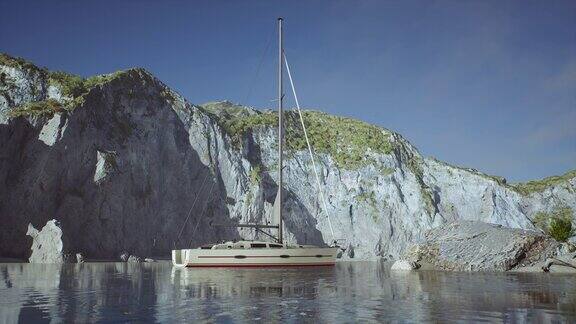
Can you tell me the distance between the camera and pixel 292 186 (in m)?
104

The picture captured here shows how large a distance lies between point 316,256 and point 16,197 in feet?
153

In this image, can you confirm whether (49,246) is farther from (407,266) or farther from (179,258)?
(407,266)

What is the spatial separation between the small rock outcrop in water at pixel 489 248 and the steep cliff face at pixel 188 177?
133 ft

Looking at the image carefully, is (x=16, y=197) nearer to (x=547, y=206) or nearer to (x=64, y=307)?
(x=64, y=307)

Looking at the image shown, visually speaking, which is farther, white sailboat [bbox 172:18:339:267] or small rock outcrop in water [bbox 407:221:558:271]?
white sailboat [bbox 172:18:339:267]

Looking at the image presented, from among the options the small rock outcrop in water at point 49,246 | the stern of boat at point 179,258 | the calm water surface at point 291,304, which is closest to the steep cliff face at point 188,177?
the small rock outcrop in water at point 49,246

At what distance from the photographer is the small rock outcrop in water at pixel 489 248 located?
114 ft

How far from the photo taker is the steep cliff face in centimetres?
6969

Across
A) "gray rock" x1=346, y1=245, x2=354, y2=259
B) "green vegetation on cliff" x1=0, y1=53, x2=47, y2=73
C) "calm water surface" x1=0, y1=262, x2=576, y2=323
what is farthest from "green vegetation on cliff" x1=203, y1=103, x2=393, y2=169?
"calm water surface" x1=0, y1=262, x2=576, y2=323

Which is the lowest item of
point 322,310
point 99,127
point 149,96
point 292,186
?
point 322,310

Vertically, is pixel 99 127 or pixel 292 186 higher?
pixel 99 127

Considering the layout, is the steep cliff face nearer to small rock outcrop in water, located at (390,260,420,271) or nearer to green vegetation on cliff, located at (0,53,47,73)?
green vegetation on cliff, located at (0,53,47,73)

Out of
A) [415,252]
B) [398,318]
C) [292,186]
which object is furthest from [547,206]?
[398,318]

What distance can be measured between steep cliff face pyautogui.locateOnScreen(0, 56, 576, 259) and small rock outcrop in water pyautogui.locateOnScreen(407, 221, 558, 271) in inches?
1598
